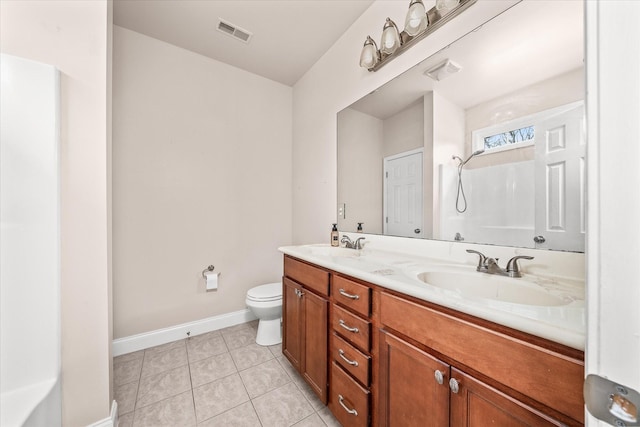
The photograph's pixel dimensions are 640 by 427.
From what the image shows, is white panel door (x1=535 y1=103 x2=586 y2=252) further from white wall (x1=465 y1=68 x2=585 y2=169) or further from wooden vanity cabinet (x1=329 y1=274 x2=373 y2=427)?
wooden vanity cabinet (x1=329 y1=274 x2=373 y2=427)

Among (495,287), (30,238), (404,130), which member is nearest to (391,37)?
(404,130)

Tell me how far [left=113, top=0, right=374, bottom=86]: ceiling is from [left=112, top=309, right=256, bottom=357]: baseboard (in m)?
2.56

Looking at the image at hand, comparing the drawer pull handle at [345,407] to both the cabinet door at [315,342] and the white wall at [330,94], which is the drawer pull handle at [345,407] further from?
the white wall at [330,94]

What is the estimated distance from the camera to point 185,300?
220 centimetres

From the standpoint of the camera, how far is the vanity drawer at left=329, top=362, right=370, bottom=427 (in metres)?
1.01

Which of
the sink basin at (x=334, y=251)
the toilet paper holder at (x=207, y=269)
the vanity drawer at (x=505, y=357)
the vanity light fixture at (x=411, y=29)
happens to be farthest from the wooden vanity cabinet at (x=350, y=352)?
the toilet paper holder at (x=207, y=269)

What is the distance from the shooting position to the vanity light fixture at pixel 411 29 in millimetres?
1198

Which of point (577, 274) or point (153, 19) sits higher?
point (153, 19)

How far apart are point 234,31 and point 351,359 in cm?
255

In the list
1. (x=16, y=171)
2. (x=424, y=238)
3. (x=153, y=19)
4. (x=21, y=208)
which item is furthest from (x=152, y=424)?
(x=153, y=19)

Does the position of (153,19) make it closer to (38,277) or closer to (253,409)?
(38,277)

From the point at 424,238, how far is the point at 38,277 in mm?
1885

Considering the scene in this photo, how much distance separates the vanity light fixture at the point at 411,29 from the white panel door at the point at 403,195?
0.64 m

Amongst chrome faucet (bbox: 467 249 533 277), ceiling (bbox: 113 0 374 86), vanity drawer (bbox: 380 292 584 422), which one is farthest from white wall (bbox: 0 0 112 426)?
chrome faucet (bbox: 467 249 533 277)
